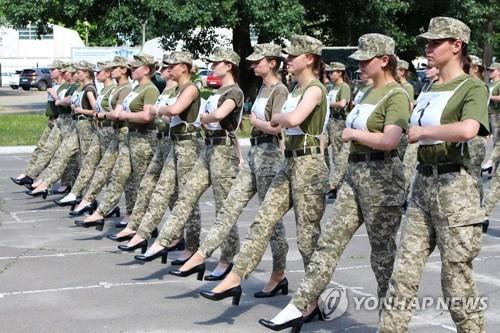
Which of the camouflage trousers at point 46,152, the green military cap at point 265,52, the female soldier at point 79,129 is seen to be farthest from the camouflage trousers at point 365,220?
the camouflage trousers at point 46,152

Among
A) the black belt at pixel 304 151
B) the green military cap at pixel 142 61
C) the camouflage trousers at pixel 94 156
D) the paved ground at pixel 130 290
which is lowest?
the paved ground at pixel 130 290

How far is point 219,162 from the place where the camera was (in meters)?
8.34

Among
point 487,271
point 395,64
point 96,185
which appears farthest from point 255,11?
point 395,64

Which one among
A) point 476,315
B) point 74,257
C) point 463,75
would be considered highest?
point 463,75

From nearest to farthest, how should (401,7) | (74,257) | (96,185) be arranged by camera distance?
(74,257) → (96,185) → (401,7)

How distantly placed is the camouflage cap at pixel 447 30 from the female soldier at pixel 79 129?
26.7 ft

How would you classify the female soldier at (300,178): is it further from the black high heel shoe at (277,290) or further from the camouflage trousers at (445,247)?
the camouflage trousers at (445,247)

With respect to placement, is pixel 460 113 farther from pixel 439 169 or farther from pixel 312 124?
pixel 312 124

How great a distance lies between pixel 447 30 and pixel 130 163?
5.70 m

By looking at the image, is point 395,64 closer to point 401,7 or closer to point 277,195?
point 277,195

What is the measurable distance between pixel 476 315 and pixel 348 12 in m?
27.6

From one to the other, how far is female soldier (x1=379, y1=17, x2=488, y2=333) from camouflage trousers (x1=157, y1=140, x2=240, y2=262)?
9.26 ft

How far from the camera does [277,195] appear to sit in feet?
23.0

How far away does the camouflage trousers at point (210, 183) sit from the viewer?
27.2 ft
